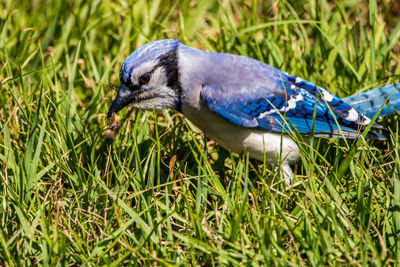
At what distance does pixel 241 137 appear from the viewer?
3391mm

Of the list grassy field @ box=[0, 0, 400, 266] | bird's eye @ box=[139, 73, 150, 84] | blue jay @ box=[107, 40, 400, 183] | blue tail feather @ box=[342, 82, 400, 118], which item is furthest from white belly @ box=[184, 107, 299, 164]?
blue tail feather @ box=[342, 82, 400, 118]

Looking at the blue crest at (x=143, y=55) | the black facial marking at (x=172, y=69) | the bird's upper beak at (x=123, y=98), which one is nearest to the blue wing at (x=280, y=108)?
the black facial marking at (x=172, y=69)

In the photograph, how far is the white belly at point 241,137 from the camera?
337 centimetres

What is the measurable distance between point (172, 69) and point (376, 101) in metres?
1.41

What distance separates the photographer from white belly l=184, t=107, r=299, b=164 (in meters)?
3.37

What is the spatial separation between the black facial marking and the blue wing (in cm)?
16

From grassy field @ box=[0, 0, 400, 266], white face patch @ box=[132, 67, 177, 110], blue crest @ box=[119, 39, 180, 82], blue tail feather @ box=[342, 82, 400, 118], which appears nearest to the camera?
grassy field @ box=[0, 0, 400, 266]

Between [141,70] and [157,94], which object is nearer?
[141,70]

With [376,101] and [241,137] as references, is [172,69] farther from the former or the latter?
[376,101]

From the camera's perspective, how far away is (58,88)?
12.9ft

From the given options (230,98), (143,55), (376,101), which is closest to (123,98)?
(143,55)

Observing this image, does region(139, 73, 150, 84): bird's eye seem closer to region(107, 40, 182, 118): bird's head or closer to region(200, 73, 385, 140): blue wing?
region(107, 40, 182, 118): bird's head

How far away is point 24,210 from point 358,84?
2.64 meters

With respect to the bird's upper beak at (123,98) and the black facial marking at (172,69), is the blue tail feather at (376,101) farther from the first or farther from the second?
the bird's upper beak at (123,98)
